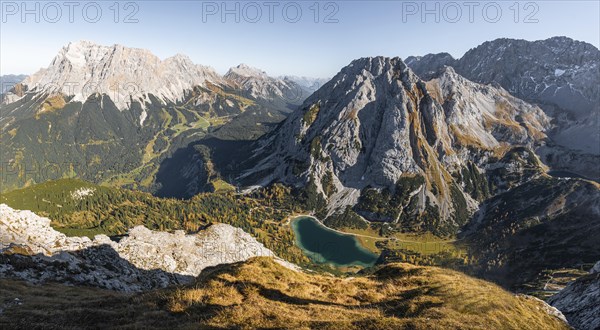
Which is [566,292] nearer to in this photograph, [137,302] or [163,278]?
[137,302]

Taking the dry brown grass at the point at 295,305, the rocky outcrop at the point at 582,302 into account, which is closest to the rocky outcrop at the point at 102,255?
the dry brown grass at the point at 295,305

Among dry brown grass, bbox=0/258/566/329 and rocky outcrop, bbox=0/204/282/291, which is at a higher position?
dry brown grass, bbox=0/258/566/329

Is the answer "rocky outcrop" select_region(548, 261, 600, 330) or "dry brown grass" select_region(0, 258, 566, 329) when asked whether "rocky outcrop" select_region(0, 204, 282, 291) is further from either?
"rocky outcrop" select_region(548, 261, 600, 330)

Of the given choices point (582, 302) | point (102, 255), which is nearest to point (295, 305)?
point (582, 302)

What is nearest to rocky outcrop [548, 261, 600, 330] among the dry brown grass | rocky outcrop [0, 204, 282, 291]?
the dry brown grass

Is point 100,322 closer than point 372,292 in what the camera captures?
Yes

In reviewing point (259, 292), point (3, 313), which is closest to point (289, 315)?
point (259, 292)
